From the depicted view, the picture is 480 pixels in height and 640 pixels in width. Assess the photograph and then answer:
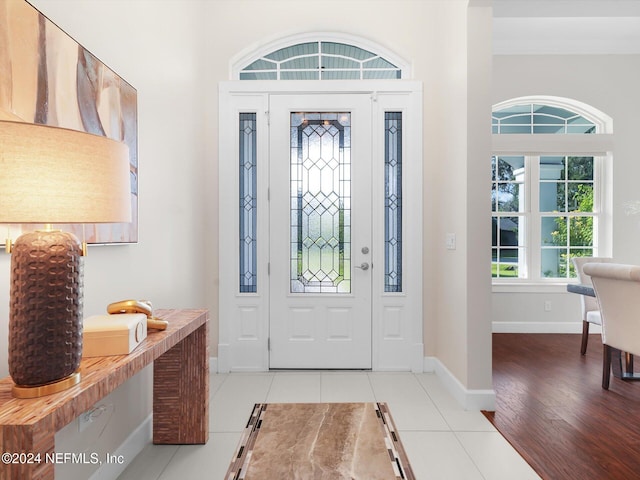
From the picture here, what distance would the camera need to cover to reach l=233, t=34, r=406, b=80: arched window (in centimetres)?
345

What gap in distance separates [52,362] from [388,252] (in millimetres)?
2760

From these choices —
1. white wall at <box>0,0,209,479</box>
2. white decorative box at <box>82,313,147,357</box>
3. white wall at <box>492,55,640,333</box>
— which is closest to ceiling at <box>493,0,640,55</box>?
white wall at <box>492,55,640,333</box>

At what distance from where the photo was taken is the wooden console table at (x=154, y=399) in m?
0.80

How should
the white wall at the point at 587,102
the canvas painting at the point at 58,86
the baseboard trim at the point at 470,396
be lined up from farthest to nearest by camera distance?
the white wall at the point at 587,102 → the baseboard trim at the point at 470,396 → the canvas painting at the point at 58,86

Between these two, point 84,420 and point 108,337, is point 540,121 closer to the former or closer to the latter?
point 108,337

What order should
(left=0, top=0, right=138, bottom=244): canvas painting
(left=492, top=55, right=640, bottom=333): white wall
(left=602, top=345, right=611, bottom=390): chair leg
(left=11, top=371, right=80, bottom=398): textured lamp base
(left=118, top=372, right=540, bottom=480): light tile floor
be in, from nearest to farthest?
(left=11, top=371, right=80, bottom=398): textured lamp base, (left=0, top=0, right=138, bottom=244): canvas painting, (left=118, top=372, right=540, bottom=480): light tile floor, (left=602, top=345, right=611, bottom=390): chair leg, (left=492, top=55, right=640, bottom=333): white wall

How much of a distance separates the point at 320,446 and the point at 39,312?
1.37 m

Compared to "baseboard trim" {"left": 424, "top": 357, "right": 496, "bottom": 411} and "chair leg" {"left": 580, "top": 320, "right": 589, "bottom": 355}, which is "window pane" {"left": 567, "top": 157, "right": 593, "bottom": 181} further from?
"baseboard trim" {"left": 424, "top": 357, "right": 496, "bottom": 411}

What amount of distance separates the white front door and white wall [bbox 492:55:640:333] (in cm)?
238

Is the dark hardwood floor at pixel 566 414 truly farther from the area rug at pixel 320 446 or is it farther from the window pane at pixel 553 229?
the window pane at pixel 553 229

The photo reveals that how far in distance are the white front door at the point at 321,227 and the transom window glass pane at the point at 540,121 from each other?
2463 millimetres

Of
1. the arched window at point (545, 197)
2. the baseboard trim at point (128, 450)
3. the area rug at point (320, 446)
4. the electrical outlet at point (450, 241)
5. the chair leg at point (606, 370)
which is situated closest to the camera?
the area rug at point (320, 446)

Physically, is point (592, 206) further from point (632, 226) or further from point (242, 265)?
point (242, 265)

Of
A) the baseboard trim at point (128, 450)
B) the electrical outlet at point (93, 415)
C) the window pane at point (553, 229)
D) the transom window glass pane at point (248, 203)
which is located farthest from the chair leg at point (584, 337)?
the electrical outlet at point (93, 415)
